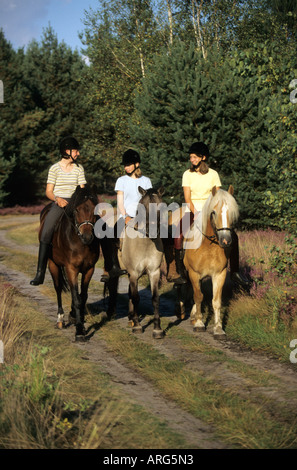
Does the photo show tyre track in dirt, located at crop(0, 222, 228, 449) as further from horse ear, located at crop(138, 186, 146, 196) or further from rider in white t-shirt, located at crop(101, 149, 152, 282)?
horse ear, located at crop(138, 186, 146, 196)

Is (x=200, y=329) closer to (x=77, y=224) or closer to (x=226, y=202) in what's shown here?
(x=226, y=202)

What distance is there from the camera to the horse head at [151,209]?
771cm

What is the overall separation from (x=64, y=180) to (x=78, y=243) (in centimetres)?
118

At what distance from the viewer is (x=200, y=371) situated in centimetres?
625

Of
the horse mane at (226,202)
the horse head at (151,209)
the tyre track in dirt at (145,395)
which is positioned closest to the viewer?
the tyre track in dirt at (145,395)

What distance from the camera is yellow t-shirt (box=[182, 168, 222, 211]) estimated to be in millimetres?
8477

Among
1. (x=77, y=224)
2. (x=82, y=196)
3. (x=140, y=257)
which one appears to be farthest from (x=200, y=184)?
(x=77, y=224)

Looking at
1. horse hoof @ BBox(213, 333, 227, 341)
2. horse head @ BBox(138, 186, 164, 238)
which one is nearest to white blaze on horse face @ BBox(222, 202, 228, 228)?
horse head @ BBox(138, 186, 164, 238)

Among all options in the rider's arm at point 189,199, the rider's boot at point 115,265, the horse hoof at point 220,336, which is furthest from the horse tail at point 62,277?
the horse hoof at point 220,336

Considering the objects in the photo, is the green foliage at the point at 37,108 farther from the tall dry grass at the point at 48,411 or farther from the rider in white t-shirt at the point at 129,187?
the tall dry grass at the point at 48,411

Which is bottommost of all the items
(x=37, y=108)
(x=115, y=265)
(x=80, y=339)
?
(x=80, y=339)

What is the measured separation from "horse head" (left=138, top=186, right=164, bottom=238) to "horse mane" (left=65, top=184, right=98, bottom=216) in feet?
2.48

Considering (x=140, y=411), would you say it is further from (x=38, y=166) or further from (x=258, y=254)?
(x=38, y=166)

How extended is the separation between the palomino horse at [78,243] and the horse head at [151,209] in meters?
0.78
